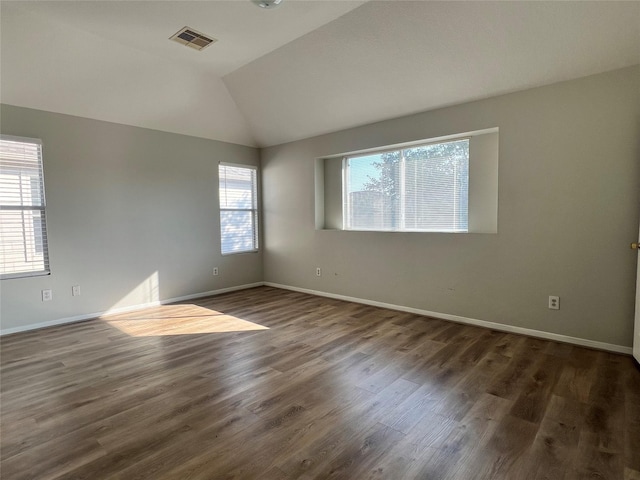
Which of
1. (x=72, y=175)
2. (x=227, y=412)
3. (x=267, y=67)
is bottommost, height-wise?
(x=227, y=412)

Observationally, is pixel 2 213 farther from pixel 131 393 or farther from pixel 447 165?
pixel 447 165

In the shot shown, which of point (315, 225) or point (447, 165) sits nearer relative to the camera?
point (447, 165)

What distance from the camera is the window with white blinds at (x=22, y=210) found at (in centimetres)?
341

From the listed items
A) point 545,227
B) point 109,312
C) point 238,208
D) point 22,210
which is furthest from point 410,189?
point 22,210

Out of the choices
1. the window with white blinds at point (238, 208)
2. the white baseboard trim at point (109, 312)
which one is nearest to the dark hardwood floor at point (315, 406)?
the white baseboard trim at point (109, 312)

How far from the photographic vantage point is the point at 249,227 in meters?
5.76

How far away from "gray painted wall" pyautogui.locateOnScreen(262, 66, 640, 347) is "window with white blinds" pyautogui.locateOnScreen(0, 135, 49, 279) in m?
3.93

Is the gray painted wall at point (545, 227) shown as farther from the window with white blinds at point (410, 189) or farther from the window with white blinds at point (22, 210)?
the window with white blinds at point (22, 210)

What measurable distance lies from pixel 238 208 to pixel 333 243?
186 centimetres

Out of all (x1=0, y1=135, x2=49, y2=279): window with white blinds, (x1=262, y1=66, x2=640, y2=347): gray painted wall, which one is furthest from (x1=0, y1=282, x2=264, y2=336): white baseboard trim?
(x1=262, y1=66, x2=640, y2=347): gray painted wall

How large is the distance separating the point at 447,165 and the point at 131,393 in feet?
12.4

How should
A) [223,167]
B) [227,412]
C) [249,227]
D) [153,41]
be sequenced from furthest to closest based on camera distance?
[249,227]
[223,167]
[153,41]
[227,412]

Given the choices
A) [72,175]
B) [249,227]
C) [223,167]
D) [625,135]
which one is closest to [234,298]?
[249,227]

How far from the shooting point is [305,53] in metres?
3.48
